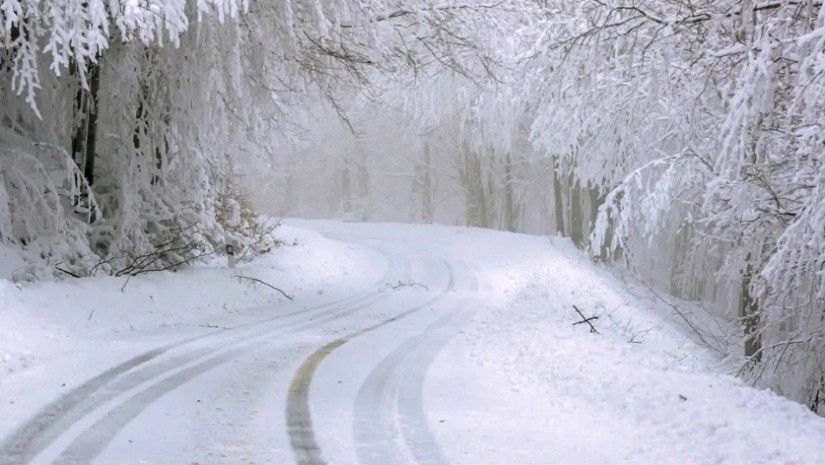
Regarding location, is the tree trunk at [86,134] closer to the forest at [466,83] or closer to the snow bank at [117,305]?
the forest at [466,83]

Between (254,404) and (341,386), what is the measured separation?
3.47ft

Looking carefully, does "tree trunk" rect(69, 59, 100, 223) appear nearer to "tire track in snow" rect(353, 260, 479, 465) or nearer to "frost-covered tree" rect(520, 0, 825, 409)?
"tire track in snow" rect(353, 260, 479, 465)

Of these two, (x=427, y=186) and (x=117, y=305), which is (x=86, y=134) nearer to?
(x=117, y=305)

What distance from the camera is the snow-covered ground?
5020 mm

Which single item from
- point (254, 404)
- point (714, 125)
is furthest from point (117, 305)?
point (714, 125)

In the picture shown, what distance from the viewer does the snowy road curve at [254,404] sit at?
4.73m

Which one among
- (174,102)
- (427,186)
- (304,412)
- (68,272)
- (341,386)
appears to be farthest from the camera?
(427,186)

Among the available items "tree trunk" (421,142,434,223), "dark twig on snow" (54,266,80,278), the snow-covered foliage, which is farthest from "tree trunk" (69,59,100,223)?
"tree trunk" (421,142,434,223)

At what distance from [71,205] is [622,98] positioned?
30.1 ft

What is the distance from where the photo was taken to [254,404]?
5957 millimetres

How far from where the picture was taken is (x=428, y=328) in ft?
36.7

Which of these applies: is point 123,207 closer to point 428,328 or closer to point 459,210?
point 428,328

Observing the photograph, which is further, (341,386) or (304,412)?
(341,386)

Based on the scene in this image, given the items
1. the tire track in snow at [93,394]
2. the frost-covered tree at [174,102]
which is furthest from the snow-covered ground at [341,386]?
the frost-covered tree at [174,102]
